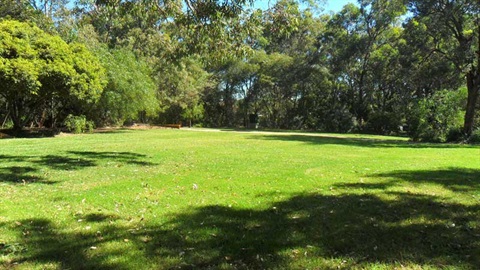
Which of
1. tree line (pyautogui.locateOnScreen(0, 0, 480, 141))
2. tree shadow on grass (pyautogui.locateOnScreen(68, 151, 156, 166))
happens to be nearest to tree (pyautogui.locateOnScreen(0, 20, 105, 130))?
tree line (pyautogui.locateOnScreen(0, 0, 480, 141))

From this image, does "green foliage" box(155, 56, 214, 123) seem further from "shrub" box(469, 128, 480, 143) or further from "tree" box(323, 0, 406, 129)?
"shrub" box(469, 128, 480, 143)

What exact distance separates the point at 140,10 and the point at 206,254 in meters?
6.81

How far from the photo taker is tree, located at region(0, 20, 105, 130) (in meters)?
19.2

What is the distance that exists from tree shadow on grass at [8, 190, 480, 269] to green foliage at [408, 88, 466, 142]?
19226 mm

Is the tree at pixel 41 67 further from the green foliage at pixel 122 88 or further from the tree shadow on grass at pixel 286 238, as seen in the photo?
the tree shadow on grass at pixel 286 238

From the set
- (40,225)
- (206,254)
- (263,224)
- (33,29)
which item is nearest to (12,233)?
(40,225)

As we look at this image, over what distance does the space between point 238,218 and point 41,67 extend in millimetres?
19083

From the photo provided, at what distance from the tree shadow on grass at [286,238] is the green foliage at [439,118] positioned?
1923 centimetres

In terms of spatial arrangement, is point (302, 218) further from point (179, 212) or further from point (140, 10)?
point (140, 10)

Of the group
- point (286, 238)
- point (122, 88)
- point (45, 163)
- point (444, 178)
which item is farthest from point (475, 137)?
point (122, 88)

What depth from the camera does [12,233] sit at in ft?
14.6

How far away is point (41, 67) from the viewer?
20141mm

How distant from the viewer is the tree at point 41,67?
19.2 meters

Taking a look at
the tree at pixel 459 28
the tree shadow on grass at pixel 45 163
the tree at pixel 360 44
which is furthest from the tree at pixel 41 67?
the tree at pixel 360 44
